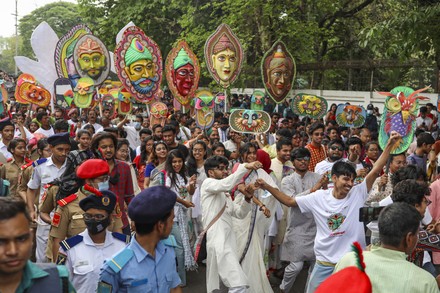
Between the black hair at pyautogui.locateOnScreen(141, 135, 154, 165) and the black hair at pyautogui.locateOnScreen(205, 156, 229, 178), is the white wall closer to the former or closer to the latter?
the black hair at pyautogui.locateOnScreen(141, 135, 154, 165)

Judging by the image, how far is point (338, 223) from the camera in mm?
4852

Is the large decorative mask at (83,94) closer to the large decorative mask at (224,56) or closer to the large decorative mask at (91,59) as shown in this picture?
the large decorative mask at (91,59)

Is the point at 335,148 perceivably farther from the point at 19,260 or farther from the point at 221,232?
the point at 19,260

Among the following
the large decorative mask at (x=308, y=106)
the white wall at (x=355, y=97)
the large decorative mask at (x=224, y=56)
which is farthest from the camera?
the white wall at (x=355, y=97)

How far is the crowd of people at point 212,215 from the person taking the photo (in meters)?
3.03

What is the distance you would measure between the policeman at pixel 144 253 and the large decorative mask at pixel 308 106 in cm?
763

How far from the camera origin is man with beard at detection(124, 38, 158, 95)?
37.0ft

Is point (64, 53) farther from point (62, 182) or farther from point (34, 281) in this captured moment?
point (34, 281)

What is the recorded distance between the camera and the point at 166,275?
3189 mm

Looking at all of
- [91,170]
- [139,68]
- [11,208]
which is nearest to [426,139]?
[91,170]

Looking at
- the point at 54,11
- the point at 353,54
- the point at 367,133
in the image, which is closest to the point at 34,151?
the point at 367,133

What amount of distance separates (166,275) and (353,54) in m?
20.7

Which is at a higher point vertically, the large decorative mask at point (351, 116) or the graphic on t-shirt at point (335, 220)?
the large decorative mask at point (351, 116)

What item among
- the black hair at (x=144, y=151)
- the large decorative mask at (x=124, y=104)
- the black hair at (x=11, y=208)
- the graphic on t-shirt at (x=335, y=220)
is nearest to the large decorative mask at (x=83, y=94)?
the large decorative mask at (x=124, y=104)
